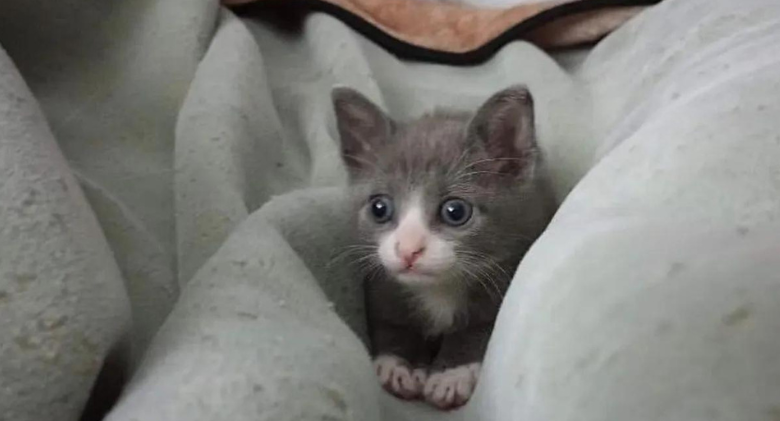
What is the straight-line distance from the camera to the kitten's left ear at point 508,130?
1151mm

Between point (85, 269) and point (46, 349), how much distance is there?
0.07 meters

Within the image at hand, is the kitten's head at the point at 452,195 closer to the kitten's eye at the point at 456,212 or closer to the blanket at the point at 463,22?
the kitten's eye at the point at 456,212

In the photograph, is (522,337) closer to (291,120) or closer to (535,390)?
(535,390)

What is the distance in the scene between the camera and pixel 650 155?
2.82ft

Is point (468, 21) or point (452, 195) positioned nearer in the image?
point (452, 195)

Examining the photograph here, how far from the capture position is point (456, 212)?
45.1 inches

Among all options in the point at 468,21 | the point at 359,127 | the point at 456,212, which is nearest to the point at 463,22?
the point at 468,21

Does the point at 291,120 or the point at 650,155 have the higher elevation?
the point at 650,155

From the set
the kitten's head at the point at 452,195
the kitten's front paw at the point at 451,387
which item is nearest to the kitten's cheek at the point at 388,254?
the kitten's head at the point at 452,195

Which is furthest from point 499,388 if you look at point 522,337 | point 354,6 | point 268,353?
point 354,6

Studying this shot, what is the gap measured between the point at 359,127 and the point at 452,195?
16 cm

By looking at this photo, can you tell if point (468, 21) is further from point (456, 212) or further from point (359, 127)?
point (456, 212)

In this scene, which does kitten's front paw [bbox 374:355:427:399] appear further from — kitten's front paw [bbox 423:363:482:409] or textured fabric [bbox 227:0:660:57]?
textured fabric [bbox 227:0:660:57]

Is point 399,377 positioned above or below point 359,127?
below
